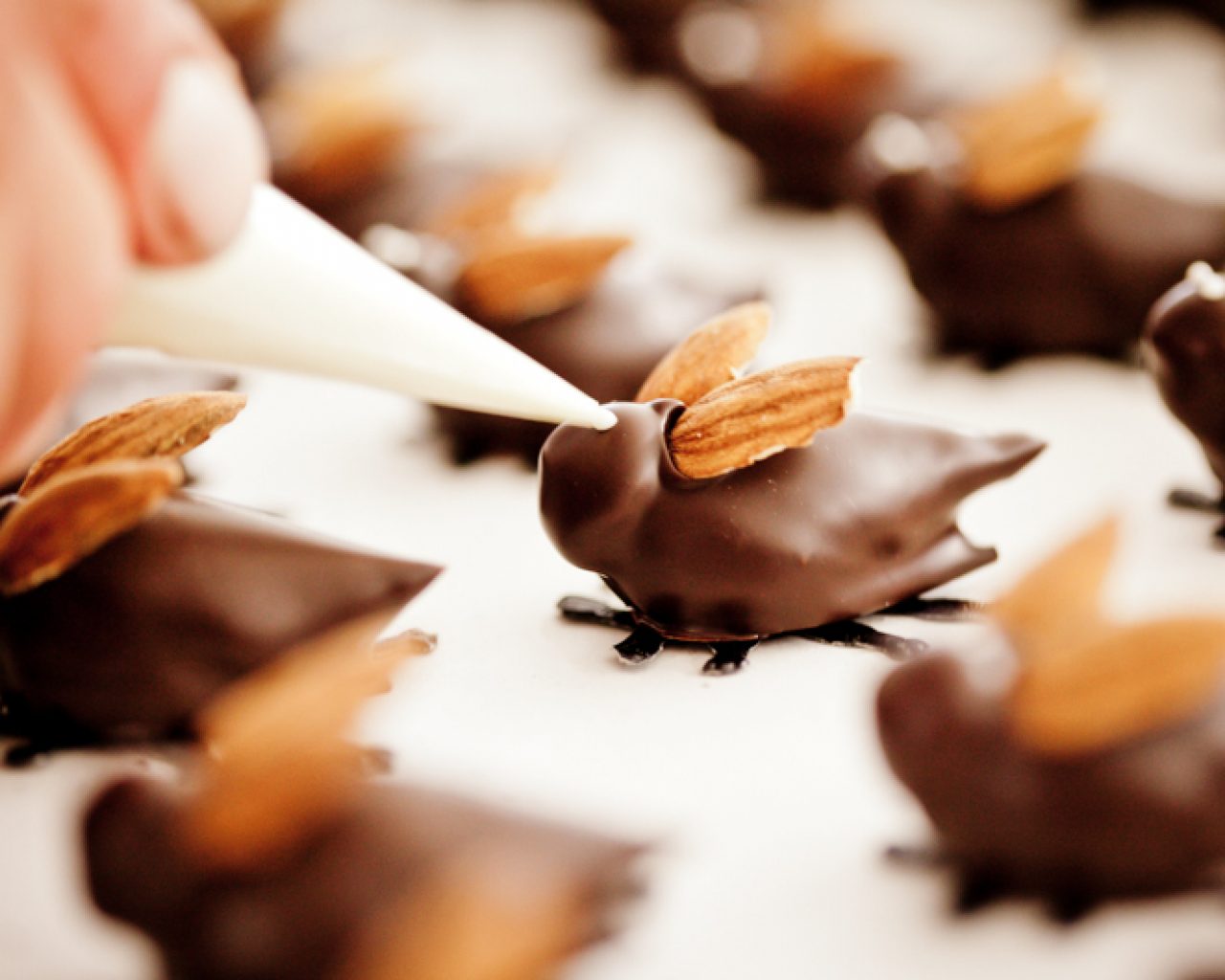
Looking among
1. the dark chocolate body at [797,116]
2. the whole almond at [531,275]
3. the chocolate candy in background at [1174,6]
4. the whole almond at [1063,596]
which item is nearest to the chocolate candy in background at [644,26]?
the dark chocolate body at [797,116]

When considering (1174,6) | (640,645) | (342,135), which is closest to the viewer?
(640,645)

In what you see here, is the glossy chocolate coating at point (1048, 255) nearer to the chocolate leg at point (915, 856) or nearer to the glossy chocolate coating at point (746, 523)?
the glossy chocolate coating at point (746, 523)

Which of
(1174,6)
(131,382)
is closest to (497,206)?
(131,382)

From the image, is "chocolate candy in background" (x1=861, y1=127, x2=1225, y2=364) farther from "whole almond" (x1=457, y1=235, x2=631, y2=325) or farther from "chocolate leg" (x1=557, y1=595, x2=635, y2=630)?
"chocolate leg" (x1=557, y1=595, x2=635, y2=630)

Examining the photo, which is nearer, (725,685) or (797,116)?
(725,685)

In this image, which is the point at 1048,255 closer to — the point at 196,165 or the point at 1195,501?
the point at 1195,501
